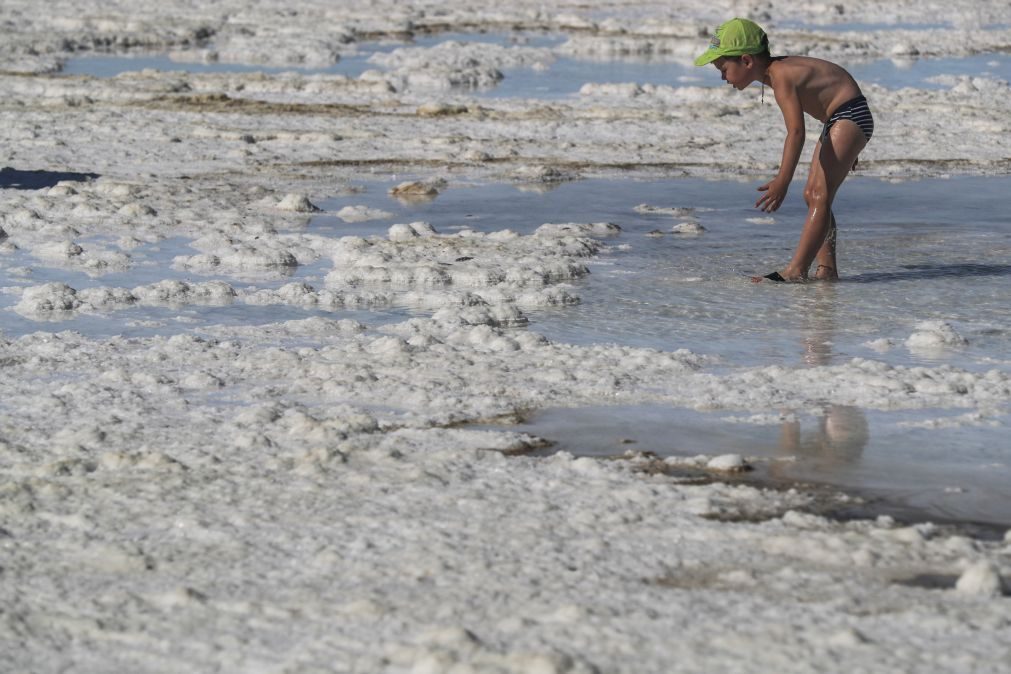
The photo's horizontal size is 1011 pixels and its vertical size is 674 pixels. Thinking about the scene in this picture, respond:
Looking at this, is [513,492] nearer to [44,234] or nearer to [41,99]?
[44,234]

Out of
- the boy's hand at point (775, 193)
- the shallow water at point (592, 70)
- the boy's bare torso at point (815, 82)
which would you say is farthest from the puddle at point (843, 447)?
the shallow water at point (592, 70)

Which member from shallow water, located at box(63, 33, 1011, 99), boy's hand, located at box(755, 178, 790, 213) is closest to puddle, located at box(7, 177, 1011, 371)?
boy's hand, located at box(755, 178, 790, 213)

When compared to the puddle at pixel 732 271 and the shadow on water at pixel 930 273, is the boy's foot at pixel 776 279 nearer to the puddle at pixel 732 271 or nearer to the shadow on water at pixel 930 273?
the puddle at pixel 732 271

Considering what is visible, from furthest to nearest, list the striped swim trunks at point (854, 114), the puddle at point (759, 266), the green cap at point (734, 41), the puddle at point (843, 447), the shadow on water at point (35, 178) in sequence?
the shadow on water at point (35, 178) → the striped swim trunks at point (854, 114) → the green cap at point (734, 41) → the puddle at point (759, 266) → the puddle at point (843, 447)

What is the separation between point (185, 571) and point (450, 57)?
1188 centimetres

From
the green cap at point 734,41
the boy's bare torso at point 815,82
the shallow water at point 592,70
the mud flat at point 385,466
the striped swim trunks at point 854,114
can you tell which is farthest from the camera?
the shallow water at point 592,70

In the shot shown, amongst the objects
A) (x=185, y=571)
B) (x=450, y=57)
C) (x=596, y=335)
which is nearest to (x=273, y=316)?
(x=596, y=335)

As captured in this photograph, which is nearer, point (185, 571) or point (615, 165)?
point (185, 571)

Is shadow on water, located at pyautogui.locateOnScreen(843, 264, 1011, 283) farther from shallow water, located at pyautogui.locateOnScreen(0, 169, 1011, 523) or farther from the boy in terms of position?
the boy

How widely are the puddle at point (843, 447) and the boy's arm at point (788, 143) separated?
5.51 ft

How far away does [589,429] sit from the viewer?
3830mm

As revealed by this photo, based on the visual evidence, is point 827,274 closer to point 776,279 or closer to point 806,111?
point 776,279

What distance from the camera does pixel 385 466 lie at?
351cm

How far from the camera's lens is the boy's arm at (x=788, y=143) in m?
5.50
